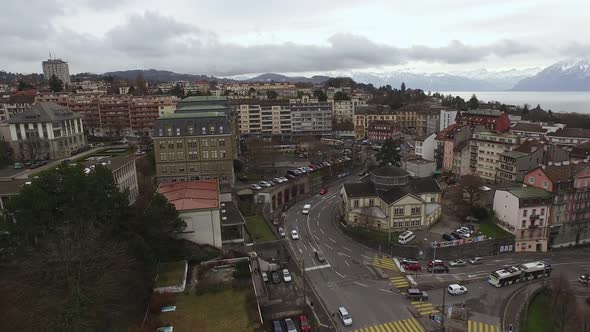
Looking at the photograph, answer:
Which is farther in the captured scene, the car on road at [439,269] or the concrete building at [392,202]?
the concrete building at [392,202]

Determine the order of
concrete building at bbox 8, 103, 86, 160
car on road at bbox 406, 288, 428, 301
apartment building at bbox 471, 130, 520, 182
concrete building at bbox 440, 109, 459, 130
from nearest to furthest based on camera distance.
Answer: car on road at bbox 406, 288, 428, 301 → apartment building at bbox 471, 130, 520, 182 → concrete building at bbox 8, 103, 86, 160 → concrete building at bbox 440, 109, 459, 130

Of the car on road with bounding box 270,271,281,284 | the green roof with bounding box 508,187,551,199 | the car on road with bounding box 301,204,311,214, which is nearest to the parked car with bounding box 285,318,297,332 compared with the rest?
the car on road with bounding box 270,271,281,284

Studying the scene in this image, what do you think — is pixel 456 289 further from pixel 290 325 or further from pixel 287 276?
pixel 290 325

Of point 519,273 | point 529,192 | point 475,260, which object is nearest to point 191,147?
point 475,260

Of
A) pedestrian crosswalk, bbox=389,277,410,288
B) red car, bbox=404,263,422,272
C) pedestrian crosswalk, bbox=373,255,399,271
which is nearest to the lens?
pedestrian crosswalk, bbox=389,277,410,288

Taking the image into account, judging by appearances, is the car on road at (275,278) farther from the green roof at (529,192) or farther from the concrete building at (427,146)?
the concrete building at (427,146)

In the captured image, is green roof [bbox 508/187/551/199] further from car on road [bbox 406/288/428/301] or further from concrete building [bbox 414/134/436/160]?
concrete building [bbox 414/134/436/160]

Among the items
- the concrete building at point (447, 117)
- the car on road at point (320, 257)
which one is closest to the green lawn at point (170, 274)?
the car on road at point (320, 257)
